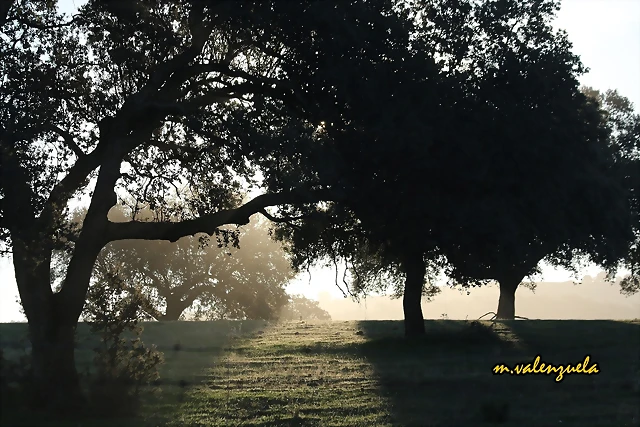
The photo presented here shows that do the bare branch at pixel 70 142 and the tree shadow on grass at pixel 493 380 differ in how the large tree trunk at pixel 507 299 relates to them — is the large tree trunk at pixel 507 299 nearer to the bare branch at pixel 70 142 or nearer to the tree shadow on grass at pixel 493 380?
the tree shadow on grass at pixel 493 380

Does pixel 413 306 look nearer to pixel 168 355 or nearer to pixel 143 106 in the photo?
pixel 168 355

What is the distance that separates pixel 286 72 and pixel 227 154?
278 cm

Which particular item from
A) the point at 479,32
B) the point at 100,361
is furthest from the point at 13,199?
the point at 479,32

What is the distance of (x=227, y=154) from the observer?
1895 centimetres

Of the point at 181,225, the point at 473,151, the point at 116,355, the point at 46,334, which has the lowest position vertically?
the point at 116,355

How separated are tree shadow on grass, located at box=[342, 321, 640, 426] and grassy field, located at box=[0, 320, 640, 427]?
Result: 1.3 inches

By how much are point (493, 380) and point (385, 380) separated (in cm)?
269

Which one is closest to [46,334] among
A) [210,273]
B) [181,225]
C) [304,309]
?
[181,225]

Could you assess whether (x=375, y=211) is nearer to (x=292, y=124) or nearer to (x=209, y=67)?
(x=292, y=124)

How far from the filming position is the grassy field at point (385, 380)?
14.4m

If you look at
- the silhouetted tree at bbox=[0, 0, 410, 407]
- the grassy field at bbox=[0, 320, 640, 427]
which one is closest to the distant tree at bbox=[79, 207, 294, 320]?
the grassy field at bbox=[0, 320, 640, 427]

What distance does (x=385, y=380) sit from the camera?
62.0ft

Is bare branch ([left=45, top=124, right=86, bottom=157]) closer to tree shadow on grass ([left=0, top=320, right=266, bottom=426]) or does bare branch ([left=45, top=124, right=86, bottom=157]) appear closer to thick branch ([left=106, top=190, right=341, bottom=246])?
thick branch ([left=106, top=190, right=341, bottom=246])

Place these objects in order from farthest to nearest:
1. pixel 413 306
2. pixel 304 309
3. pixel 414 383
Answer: pixel 304 309
pixel 413 306
pixel 414 383
